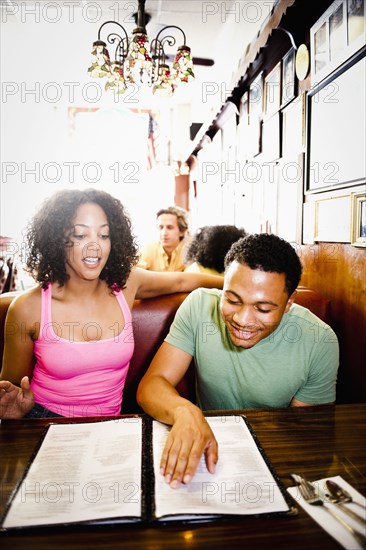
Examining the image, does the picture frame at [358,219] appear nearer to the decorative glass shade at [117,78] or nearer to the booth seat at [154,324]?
the booth seat at [154,324]

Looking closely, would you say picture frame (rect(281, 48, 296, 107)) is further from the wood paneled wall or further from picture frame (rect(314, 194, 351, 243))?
the wood paneled wall


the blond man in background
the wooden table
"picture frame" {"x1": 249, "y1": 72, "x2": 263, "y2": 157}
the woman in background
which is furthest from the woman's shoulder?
the blond man in background

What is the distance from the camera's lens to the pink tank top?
4.69 feet

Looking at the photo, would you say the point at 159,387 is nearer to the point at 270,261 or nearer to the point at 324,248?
the point at 270,261

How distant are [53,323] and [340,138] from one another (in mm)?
Answer: 1448

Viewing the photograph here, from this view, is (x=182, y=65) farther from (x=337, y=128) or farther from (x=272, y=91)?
(x=337, y=128)

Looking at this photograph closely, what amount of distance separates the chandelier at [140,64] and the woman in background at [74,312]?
1962 mm

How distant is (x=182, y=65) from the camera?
3.33 meters

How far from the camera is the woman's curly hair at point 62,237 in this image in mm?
1583

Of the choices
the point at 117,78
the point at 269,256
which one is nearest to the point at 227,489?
the point at 269,256

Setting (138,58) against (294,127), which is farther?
(138,58)

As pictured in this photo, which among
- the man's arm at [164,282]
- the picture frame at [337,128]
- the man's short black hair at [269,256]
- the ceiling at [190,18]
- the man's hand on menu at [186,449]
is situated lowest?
the man's hand on menu at [186,449]

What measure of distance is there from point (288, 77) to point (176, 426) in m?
2.21

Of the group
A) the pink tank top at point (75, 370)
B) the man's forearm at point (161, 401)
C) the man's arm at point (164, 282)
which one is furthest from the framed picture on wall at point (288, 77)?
the man's forearm at point (161, 401)
